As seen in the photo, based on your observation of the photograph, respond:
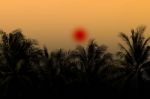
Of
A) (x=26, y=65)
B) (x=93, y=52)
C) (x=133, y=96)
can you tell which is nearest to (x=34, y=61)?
(x=26, y=65)

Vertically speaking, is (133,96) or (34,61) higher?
(34,61)

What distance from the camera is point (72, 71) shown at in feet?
207

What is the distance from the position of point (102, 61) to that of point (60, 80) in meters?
4.18

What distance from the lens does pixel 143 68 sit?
61625mm

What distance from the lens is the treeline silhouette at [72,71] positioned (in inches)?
2405

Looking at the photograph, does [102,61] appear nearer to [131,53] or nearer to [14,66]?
[131,53]

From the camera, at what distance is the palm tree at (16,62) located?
61.1 metres

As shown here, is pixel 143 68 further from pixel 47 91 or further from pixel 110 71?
pixel 47 91

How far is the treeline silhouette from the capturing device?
6109 centimetres

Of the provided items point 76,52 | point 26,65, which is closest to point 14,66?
point 26,65

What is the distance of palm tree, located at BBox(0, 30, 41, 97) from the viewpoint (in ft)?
201

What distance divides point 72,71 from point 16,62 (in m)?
5.25

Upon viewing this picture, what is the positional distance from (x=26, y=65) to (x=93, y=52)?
6157mm

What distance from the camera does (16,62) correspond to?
6153 centimetres
